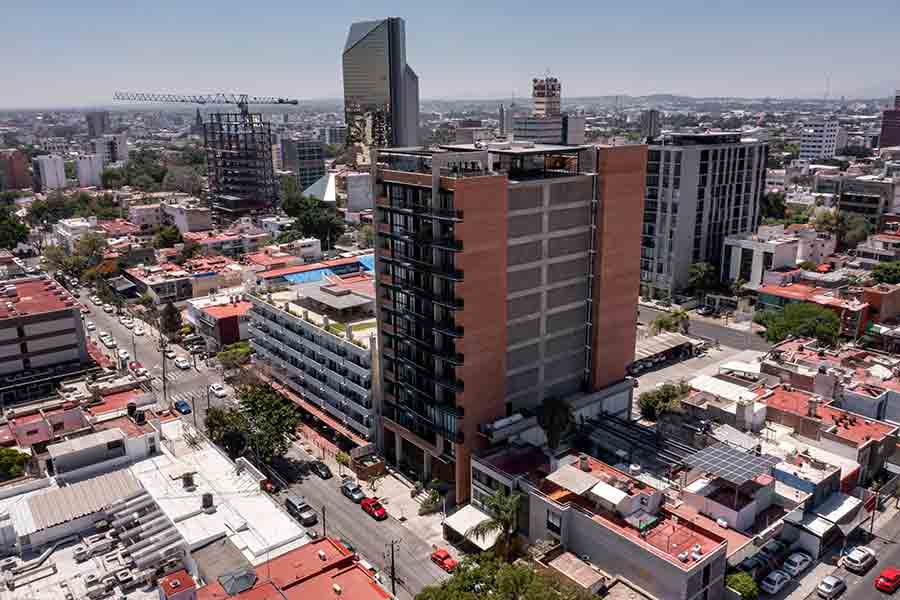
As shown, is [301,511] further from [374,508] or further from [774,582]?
[774,582]

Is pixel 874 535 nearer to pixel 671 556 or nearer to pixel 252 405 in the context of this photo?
pixel 671 556

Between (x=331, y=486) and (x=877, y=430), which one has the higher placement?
(x=877, y=430)

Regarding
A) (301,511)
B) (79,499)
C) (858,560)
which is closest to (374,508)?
(301,511)

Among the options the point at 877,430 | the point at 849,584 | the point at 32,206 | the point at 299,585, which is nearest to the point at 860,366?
the point at 877,430

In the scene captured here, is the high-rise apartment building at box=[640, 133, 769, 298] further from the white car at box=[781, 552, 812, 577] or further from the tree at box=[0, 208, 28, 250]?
the tree at box=[0, 208, 28, 250]

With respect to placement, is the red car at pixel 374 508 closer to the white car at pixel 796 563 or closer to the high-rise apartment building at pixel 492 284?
the high-rise apartment building at pixel 492 284
